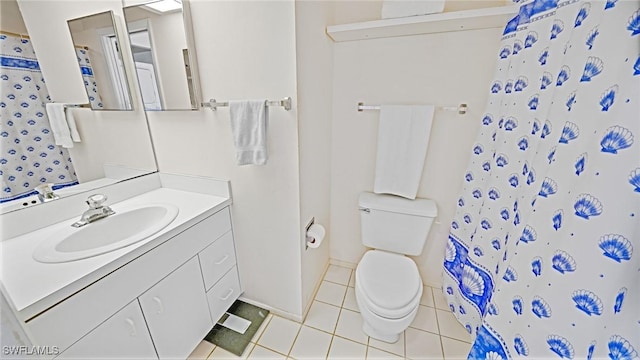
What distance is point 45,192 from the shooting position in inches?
40.1

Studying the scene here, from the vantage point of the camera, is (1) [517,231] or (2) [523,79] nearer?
(1) [517,231]

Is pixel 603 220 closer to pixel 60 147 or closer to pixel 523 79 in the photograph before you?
pixel 523 79

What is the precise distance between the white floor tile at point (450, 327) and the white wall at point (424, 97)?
0.25m

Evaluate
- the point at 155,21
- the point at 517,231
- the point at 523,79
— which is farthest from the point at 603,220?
the point at 155,21

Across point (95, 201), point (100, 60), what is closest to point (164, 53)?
point (100, 60)

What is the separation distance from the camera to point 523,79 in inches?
38.9

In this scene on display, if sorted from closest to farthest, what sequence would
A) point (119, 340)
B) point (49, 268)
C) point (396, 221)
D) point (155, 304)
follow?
point (49, 268)
point (119, 340)
point (155, 304)
point (396, 221)

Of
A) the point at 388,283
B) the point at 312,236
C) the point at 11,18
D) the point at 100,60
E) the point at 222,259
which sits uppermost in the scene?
the point at 11,18

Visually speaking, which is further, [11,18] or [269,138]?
[269,138]

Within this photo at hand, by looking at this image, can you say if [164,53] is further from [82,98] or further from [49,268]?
[49,268]

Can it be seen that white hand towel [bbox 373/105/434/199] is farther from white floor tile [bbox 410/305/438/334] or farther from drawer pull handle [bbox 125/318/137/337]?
drawer pull handle [bbox 125/318/137/337]

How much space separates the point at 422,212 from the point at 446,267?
421 mm

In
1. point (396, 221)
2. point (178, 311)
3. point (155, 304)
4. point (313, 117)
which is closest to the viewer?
point (155, 304)

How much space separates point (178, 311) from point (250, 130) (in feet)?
3.03
